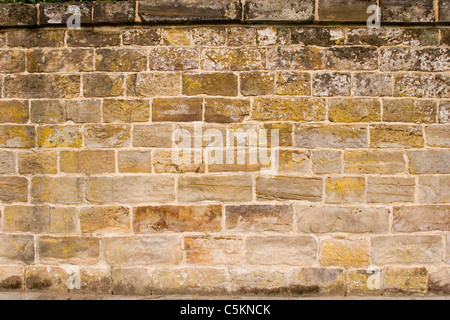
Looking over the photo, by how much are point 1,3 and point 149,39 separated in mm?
1539

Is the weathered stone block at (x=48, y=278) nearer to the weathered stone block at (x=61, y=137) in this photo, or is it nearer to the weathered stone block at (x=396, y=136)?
the weathered stone block at (x=61, y=137)

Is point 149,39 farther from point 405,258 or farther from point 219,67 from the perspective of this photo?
point 405,258

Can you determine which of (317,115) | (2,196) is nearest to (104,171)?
(2,196)

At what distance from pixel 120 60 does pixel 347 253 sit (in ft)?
9.73

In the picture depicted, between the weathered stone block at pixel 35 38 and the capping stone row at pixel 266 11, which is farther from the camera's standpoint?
the weathered stone block at pixel 35 38

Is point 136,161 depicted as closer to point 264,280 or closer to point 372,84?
point 264,280

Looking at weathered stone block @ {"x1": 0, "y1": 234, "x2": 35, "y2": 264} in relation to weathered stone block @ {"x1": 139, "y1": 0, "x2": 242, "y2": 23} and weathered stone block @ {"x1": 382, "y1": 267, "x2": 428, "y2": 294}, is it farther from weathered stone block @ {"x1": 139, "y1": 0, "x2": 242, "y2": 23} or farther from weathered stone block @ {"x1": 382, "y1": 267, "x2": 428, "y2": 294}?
weathered stone block @ {"x1": 382, "y1": 267, "x2": 428, "y2": 294}

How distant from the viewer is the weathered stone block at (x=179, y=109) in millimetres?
2582

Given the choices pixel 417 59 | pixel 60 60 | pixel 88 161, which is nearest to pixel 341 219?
pixel 417 59

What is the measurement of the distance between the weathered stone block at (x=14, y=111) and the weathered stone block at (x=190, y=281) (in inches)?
81.4

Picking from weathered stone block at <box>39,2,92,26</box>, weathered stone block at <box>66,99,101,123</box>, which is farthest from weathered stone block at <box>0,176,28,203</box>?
weathered stone block at <box>39,2,92,26</box>

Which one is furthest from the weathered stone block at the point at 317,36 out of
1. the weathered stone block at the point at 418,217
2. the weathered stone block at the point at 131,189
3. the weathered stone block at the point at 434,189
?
the weathered stone block at the point at 131,189

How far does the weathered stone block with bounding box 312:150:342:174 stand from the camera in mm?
2561

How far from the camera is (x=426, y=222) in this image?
8.43ft
